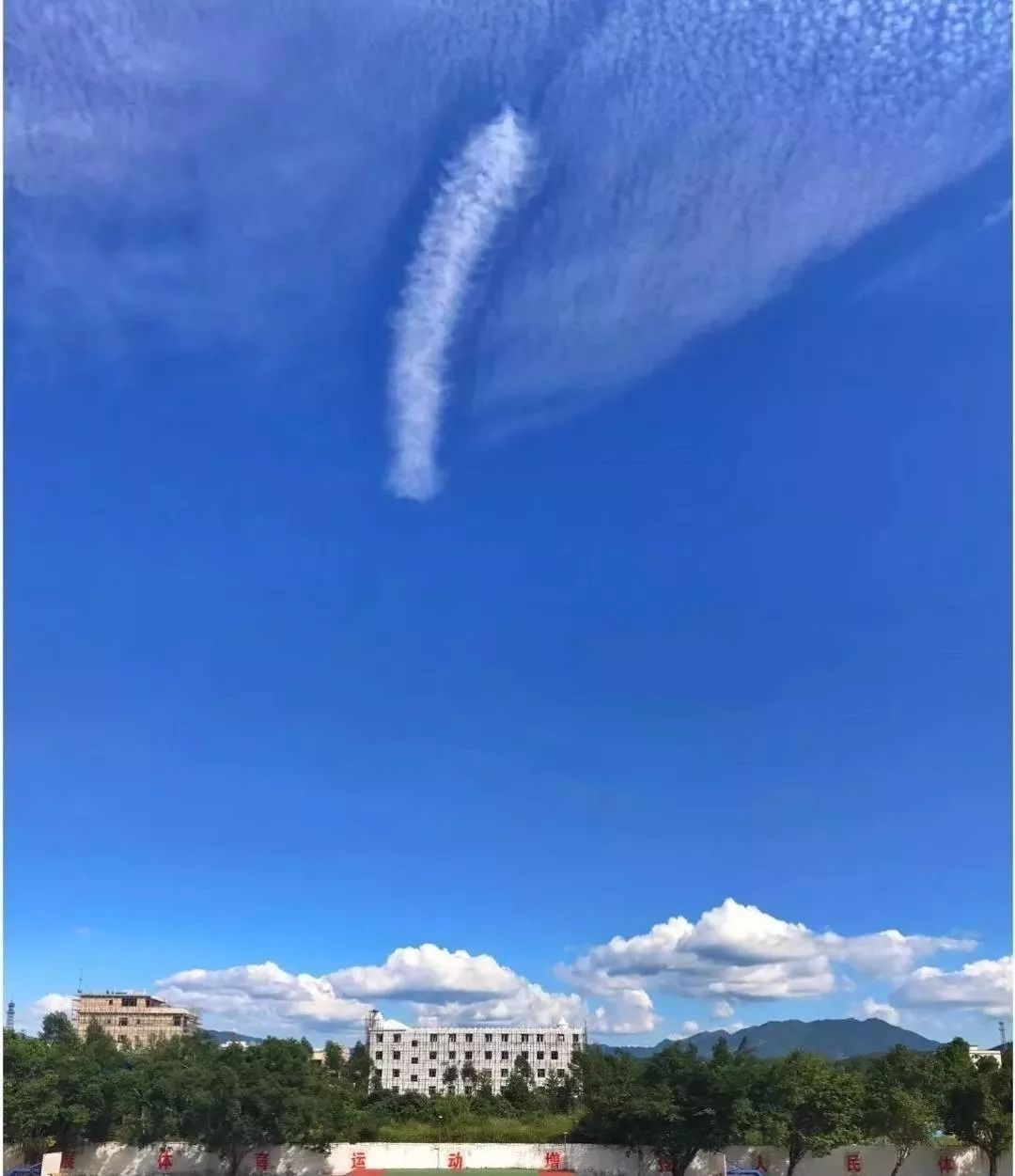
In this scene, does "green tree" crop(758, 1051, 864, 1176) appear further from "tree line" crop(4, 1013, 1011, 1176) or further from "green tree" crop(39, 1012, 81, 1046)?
"green tree" crop(39, 1012, 81, 1046)

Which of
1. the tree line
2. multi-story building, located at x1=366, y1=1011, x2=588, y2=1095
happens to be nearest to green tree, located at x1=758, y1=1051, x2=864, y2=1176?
the tree line

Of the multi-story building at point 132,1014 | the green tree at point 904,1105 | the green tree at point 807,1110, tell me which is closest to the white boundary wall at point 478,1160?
the green tree at point 904,1105

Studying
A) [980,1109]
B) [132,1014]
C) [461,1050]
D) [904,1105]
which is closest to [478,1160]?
[904,1105]

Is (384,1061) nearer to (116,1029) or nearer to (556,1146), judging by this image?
(116,1029)

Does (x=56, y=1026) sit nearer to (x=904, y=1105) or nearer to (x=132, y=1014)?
(x=904, y=1105)

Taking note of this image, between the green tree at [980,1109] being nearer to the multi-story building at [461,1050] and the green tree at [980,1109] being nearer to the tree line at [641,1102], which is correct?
the tree line at [641,1102]

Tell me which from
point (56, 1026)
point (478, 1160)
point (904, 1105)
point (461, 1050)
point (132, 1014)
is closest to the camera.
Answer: point (904, 1105)
